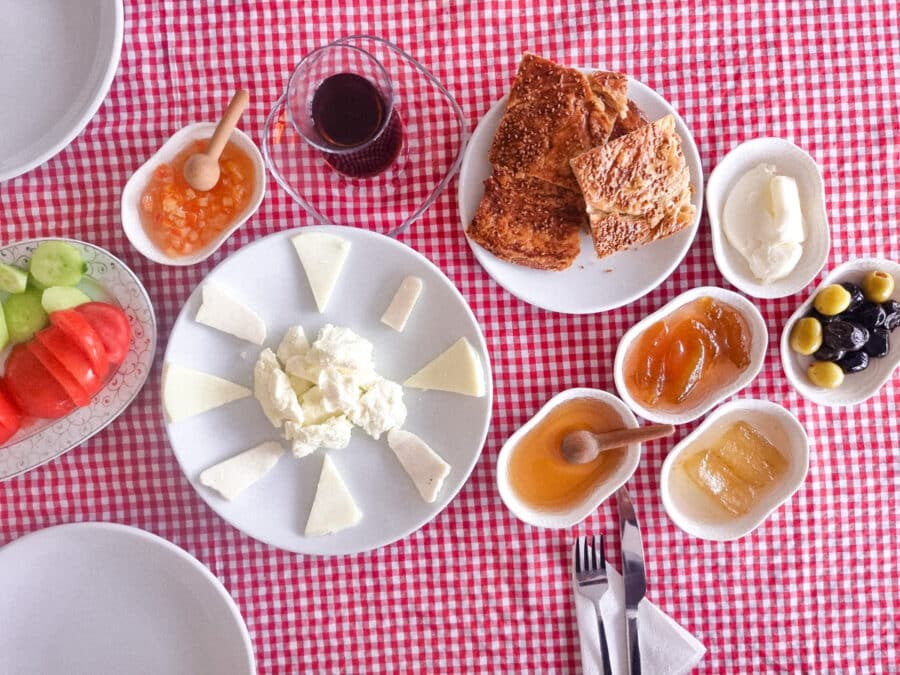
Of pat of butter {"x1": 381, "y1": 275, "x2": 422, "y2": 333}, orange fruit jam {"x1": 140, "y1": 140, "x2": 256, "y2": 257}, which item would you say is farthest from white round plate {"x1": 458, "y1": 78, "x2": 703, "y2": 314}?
orange fruit jam {"x1": 140, "y1": 140, "x2": 256, "y2": 257}

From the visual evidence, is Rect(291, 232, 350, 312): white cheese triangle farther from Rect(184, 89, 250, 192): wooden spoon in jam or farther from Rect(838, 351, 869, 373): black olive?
Rect(838, 351, 869, 373): black olive

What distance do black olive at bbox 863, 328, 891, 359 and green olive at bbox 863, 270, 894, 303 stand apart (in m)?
0.07

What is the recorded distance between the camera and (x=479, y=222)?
171cm

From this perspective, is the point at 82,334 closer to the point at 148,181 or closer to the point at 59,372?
the point at 59,372

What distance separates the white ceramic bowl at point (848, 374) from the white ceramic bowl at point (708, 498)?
94 mm

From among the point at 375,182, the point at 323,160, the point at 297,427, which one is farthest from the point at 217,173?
the point at 297,427

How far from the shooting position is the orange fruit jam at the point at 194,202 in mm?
1729

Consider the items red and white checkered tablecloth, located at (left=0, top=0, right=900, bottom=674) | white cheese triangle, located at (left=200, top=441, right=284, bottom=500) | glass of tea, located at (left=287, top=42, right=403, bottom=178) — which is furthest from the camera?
red and white checkered tablecloth, located at (left=0, top=0, right=900, bottom=674)

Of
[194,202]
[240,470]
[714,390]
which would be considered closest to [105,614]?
[240,470]

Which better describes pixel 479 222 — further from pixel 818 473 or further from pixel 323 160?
pixel 818 473

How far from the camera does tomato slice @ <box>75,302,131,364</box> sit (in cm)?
169

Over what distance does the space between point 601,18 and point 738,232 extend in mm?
621

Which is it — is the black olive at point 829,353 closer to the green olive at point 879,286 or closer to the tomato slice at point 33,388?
the green olive at point 879,286

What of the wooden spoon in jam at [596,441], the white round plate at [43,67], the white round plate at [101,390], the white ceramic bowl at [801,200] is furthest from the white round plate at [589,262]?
the white round plate at [43,67]
